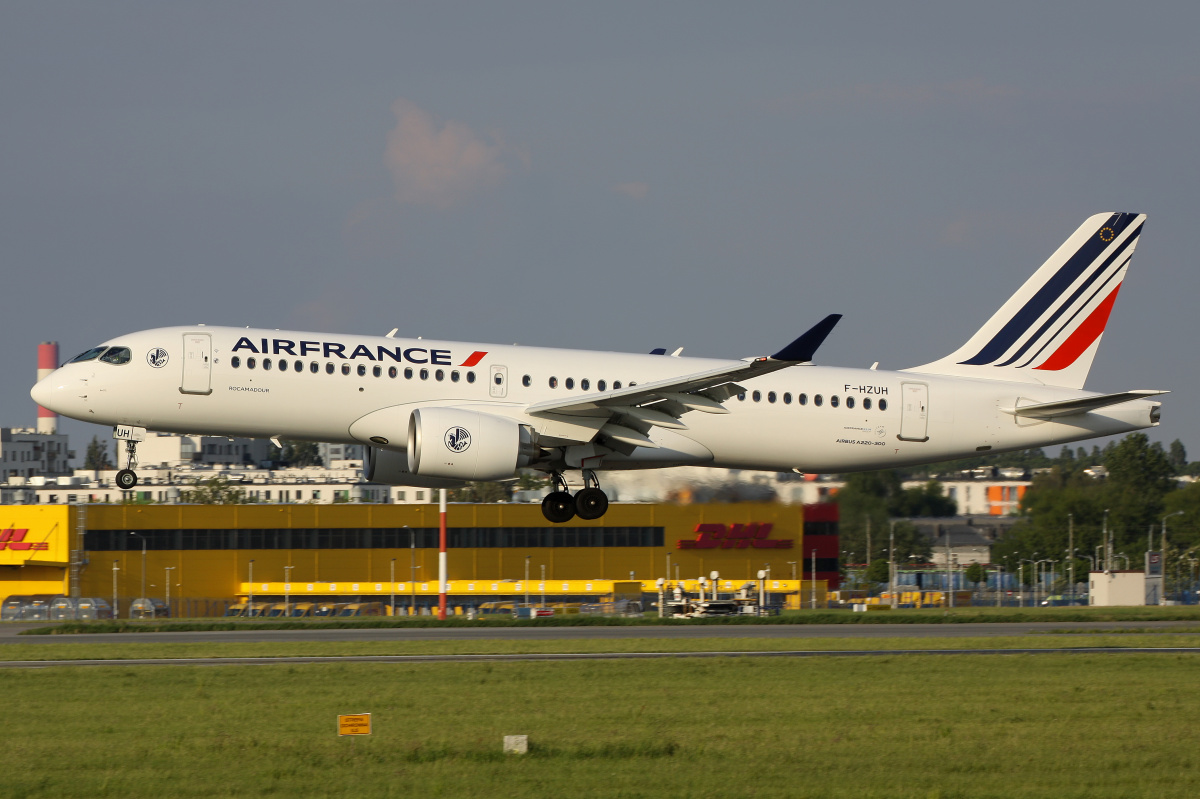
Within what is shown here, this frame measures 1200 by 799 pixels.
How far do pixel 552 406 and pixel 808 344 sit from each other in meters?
6.50

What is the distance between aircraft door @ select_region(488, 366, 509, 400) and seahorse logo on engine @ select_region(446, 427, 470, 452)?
6.33ft

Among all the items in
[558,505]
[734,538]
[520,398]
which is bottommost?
[734,538]

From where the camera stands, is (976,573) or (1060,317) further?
(976,573)

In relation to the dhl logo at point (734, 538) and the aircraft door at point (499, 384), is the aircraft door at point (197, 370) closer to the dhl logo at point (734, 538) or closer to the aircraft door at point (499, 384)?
the aircraft door at point (499, 384)

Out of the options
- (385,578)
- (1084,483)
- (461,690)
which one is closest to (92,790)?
(461,690)

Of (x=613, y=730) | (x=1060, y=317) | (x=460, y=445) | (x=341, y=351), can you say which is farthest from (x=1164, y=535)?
(x=613, y=730)

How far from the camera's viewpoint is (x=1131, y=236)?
41281mm

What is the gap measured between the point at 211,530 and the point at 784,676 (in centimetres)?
6638

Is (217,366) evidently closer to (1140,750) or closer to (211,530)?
(1140,750)

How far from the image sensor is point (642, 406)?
33.5 m

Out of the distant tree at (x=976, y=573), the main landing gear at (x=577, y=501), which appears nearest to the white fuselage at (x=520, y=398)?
the main landing gear at (x=577, y=501)

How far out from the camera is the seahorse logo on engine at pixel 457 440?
32.1 meters

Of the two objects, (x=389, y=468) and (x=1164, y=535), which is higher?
(x=389, y=468)

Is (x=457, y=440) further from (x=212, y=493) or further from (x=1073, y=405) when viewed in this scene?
(x=212, y=493)
